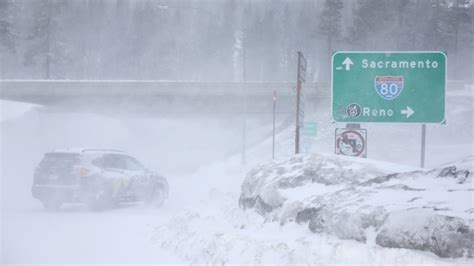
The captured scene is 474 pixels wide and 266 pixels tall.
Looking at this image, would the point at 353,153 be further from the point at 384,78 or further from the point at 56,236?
the point at 56,236

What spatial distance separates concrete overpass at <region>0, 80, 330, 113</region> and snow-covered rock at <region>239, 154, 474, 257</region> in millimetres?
28679

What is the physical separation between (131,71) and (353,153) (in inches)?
1726

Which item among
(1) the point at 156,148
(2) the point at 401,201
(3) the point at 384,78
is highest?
(3) the point at 384,78

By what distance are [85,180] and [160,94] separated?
27.3m

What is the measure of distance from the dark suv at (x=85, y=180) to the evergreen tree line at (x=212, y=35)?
954 cm

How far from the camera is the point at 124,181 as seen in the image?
1451 centimetres

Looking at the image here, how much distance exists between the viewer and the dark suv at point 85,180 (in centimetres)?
1360

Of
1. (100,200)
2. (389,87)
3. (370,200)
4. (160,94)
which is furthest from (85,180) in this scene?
(160,94)

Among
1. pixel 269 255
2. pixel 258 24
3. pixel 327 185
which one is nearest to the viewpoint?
pixel 269 255

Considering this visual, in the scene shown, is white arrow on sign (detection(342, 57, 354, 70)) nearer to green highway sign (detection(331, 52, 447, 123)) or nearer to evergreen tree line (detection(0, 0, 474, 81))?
green highway sign (detection(331, 52, 447, 123))

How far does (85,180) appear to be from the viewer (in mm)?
13617

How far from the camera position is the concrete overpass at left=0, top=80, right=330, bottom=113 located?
129 feet

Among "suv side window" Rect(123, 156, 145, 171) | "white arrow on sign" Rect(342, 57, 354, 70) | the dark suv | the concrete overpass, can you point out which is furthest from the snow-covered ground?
the concrete overpass

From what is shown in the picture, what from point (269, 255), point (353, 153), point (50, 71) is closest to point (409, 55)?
point (353, 153)
